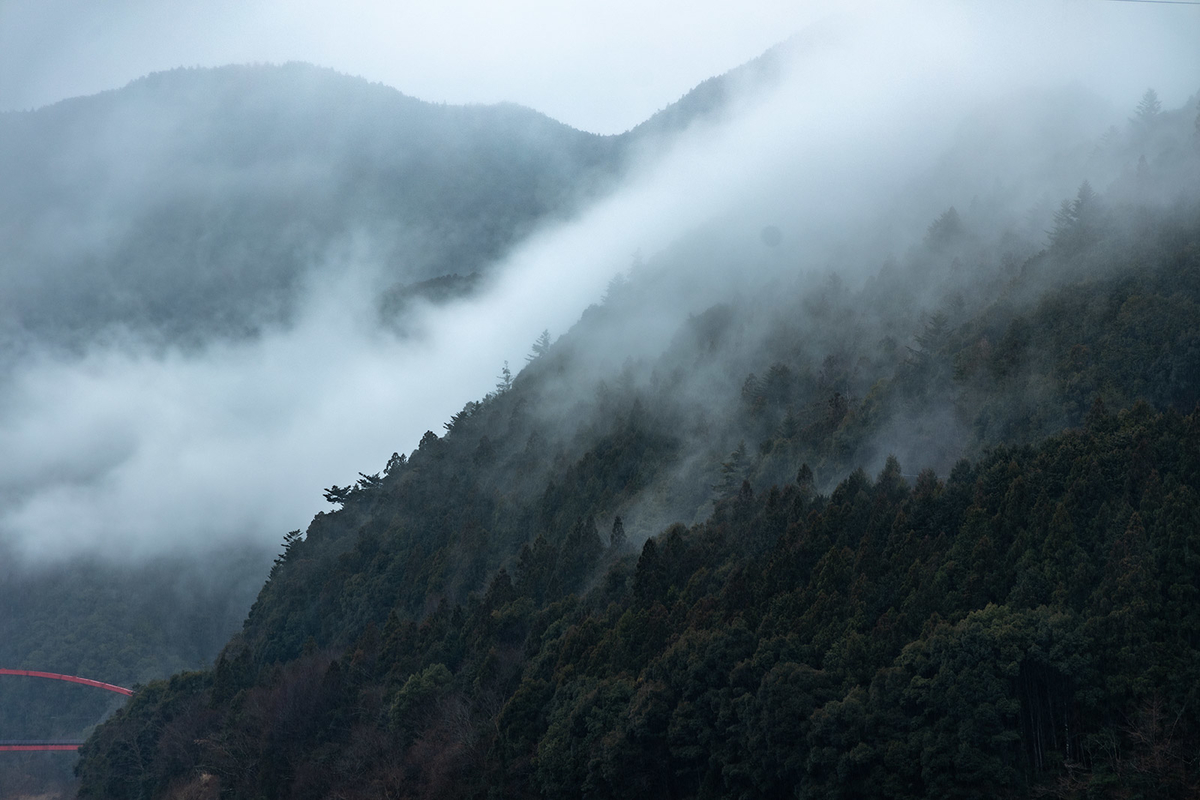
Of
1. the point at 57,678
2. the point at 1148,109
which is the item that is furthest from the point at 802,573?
the point at 57,678

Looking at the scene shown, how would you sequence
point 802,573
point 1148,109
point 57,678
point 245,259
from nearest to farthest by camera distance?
point 802,573 < point 1148,109 < point 57,678 < point 245,259

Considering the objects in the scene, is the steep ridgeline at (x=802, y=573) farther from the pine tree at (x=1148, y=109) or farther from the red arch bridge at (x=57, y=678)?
the red arch bridge at (x=57, y=678)

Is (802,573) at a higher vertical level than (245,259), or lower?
lower

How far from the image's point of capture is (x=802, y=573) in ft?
132

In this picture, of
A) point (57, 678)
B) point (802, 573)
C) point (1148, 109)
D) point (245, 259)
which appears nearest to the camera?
point (802, 573)

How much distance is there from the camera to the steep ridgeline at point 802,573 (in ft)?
102

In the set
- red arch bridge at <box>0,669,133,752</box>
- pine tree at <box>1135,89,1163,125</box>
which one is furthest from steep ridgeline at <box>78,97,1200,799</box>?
red arch bridge at <box>0,669,133,752</box>

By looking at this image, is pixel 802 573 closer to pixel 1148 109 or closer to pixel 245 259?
pixel 1148 109

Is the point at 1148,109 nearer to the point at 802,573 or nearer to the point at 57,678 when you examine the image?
the point at 802,573

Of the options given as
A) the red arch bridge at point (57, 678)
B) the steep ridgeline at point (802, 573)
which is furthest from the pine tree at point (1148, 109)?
the red arch bridge at point (57, 678)

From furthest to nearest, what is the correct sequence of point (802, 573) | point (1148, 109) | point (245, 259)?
point (245, 259)
point (1148, 109)
point (802, 573)

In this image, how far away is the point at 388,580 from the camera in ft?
223

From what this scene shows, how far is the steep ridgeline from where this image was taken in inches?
1226

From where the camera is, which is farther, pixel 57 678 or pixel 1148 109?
pixel 57 678
